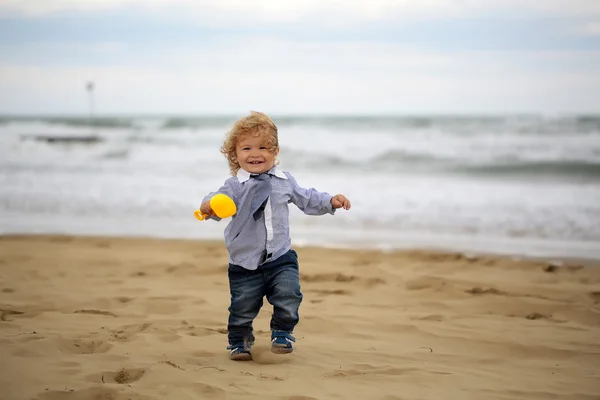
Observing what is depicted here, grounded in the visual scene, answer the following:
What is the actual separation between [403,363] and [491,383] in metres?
0.45

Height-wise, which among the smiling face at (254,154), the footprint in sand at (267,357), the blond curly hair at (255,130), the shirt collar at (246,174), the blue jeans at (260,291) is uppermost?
the blond curly hair at (255,130)

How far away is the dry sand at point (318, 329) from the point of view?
3023 mm

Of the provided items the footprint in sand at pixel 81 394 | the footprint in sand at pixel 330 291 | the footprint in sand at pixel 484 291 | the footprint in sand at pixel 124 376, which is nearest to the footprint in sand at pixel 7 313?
the footprint in sand at pixel 124 376

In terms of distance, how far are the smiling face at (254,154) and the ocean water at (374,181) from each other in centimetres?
370

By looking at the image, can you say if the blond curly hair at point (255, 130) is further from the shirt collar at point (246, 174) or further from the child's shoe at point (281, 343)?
the child's shoe at point (281, 343)

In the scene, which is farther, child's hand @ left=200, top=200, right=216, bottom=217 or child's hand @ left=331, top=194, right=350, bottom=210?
child's hand @ left=331, top=194, right=350, bottom=210

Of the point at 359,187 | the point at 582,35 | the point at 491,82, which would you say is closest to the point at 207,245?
the point at 359,187

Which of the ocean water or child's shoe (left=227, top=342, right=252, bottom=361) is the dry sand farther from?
the ocean water

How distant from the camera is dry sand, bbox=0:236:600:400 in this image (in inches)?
119

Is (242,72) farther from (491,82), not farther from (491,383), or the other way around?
(491,383)

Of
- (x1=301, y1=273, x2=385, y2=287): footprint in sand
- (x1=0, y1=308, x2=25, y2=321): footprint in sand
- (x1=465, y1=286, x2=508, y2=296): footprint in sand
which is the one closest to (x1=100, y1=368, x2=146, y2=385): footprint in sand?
(x1=0, y1=308, x2=25, y2=321): footprint in sand

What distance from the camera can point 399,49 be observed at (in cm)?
2384

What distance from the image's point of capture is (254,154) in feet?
11.3

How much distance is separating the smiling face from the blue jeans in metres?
0.46
